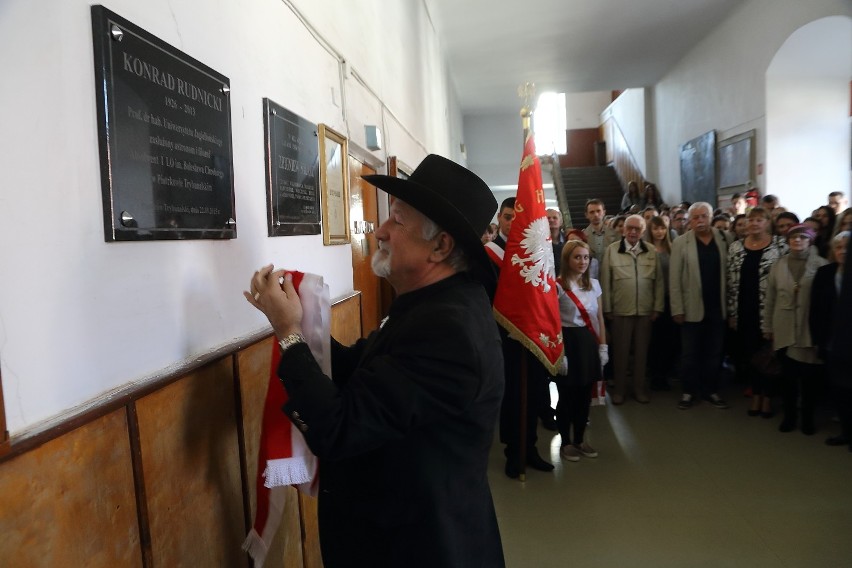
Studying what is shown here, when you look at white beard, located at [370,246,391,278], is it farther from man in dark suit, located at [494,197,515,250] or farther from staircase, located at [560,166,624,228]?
staircase, located at [560,166,624,228]

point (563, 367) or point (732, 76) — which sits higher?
point (732, 76)

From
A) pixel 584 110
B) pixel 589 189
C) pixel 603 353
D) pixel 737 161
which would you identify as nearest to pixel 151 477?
pixel 603 353

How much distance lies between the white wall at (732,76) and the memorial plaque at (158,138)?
7031 millimetres

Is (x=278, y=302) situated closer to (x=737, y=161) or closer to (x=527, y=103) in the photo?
(x=527, y=103)

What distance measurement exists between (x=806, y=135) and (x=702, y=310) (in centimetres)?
473

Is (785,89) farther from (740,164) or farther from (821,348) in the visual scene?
(821,348)

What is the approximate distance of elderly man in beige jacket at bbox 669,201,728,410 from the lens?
4438 mm

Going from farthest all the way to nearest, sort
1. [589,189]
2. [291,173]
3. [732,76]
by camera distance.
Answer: [589,189] < [732,76] < [291,173]

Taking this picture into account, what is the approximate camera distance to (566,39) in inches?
358

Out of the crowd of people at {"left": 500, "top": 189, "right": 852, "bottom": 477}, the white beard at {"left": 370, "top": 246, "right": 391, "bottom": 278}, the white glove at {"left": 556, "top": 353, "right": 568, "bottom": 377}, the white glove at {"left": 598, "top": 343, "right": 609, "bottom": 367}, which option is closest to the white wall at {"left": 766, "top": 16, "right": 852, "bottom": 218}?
the crowd of people at {"left": 500, "top": 189, "right": 852, "bottom": 477}

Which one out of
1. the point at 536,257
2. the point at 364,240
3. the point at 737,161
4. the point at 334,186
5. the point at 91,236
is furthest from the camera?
the point at 737,161

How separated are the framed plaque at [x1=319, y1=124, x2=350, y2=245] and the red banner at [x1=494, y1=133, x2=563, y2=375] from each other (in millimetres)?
974

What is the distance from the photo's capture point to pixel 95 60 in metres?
0.98

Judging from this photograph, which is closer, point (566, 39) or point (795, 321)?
point (795, 321)
